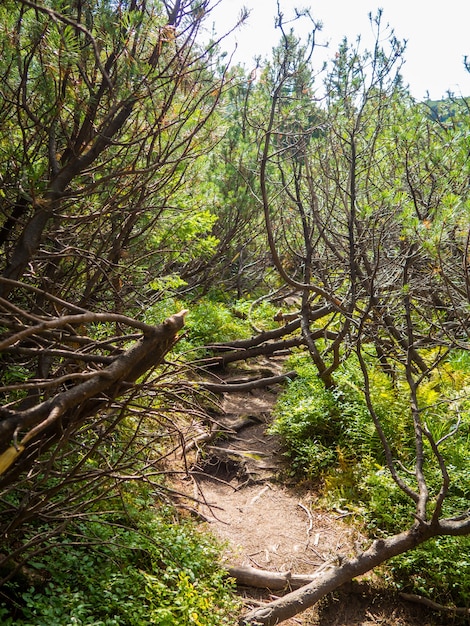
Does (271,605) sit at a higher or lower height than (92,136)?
lower

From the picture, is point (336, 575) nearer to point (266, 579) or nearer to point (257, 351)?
point (266, 579)

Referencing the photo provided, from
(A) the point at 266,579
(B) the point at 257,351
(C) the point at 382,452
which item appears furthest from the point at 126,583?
(B) the point at 257,351

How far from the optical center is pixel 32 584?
348 cm

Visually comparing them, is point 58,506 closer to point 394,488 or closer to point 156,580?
point 156,580

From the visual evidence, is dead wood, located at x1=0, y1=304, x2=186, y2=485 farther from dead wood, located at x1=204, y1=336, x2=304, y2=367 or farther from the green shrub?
dead wood, located at x1=204, y1=336, x2=304, y2=367

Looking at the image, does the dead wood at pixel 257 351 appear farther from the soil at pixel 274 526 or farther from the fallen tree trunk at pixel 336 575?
the fallen tree trunk at pixel 336 575

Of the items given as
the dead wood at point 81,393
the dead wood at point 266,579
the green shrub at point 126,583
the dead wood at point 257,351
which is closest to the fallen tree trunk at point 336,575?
the dead wood at point 266,579

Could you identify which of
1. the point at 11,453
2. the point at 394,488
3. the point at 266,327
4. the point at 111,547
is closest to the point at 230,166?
the point at 266,327

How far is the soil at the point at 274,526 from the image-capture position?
479 centimetres

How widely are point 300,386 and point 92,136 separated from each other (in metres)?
5.60

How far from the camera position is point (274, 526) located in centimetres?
597

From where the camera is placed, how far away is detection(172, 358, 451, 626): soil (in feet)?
15.7

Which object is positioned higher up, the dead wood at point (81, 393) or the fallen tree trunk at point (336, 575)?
the dead wood at point (81, 393)

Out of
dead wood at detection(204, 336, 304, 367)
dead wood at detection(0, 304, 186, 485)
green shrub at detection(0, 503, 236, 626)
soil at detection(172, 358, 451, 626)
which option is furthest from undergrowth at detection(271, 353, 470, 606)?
dead wood at detection(0, 304, 186, 485)
